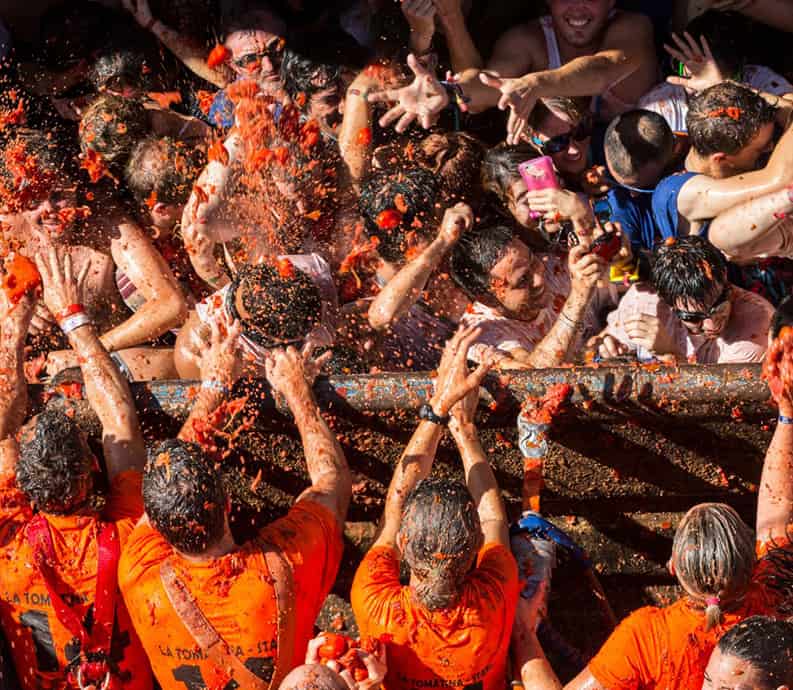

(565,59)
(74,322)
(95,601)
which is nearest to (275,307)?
(74,322)

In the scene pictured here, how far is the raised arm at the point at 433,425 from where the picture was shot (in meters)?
6.01

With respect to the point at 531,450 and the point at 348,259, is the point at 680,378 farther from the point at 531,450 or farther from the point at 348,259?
the point at 348,259

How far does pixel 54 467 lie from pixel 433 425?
5.23 ft

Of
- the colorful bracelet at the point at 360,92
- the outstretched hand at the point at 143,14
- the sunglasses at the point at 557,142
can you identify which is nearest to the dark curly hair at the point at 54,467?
the colorful bracelet at the point at 360,92

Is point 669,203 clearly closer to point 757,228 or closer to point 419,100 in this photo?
point 757,228

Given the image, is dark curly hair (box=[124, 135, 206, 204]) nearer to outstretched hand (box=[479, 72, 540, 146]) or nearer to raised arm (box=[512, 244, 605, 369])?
outstretched hand (box=[479, 72, 540, 146])

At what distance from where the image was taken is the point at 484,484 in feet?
19.6

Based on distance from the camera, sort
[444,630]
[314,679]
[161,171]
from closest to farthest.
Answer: [314,679]
[444,630]
[161,171]

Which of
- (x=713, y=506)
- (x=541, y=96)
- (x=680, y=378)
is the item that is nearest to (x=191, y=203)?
(x=541, y=96)

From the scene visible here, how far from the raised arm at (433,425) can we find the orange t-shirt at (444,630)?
0.54 m

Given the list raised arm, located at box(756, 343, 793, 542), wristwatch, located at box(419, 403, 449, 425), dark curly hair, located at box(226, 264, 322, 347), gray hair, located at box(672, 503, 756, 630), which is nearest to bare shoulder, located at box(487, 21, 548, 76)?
dark curly hair, located at box(226, 264, 322, 347)

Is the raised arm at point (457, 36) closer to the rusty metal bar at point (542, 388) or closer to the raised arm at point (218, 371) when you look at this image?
the rusty metal bar at point (542, 388)

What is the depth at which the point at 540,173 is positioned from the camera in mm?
7023

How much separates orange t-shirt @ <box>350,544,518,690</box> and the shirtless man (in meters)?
2.68
